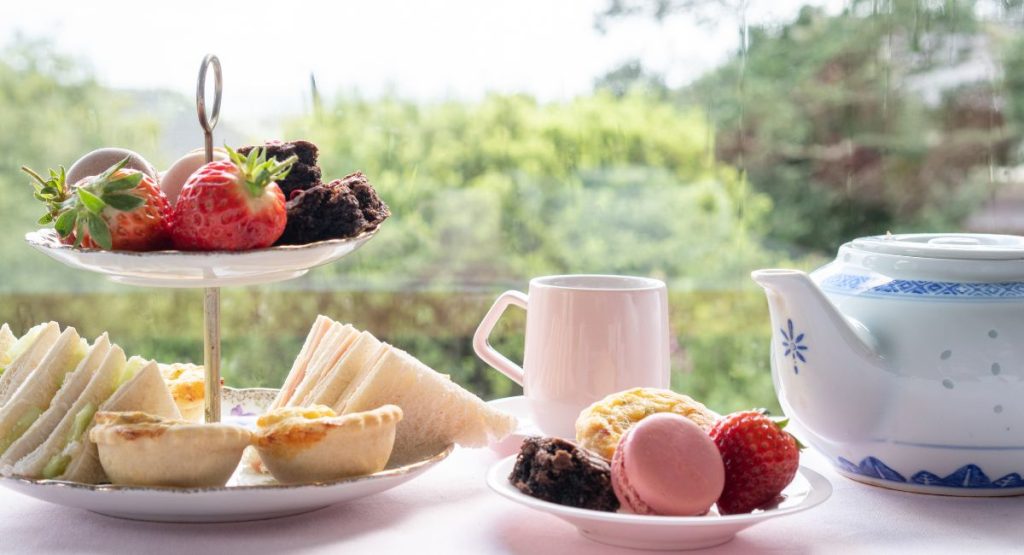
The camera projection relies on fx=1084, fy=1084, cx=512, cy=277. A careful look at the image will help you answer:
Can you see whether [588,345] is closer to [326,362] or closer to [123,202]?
[326,362]

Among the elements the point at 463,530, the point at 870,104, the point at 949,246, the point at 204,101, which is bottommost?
the point at 463,530

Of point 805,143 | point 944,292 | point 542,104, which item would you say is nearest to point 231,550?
point 944,292

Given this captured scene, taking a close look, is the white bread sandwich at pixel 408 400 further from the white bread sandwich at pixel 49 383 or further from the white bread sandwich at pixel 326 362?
the white bread sandwich at pixel 49 383

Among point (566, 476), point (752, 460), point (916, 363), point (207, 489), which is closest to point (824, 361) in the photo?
point (916, 363)

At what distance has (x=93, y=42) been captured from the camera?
8.49ft

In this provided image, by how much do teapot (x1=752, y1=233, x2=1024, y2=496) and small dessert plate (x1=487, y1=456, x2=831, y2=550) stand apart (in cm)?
12

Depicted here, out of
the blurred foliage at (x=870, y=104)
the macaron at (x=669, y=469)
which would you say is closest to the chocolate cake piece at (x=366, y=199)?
the macaron at (x=669, y=469)

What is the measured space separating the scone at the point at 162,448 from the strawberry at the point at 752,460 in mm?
387

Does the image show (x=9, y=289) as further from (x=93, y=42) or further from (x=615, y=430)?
(x=615, y=430)

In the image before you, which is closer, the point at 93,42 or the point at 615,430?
the point at 615,430

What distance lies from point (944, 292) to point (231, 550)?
651 millimetres

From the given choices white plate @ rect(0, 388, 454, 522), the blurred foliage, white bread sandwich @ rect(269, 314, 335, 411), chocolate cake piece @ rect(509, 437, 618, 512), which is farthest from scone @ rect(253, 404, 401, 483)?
the blurred foliage

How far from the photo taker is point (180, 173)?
3.35ft

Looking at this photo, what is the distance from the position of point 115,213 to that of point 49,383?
0.20m
